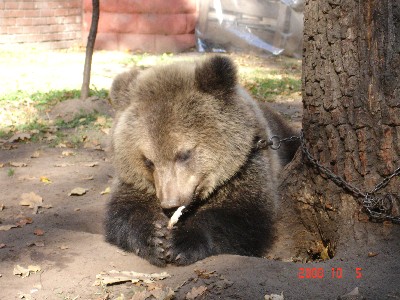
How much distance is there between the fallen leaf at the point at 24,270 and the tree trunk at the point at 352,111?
79.2 inches

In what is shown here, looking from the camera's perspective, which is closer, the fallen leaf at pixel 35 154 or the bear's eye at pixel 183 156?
the bear's eye at pixel 183 156

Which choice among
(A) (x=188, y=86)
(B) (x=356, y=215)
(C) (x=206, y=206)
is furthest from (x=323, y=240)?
(A) (x=188, y=86)

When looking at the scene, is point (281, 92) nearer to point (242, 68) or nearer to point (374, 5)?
point (242, 68)

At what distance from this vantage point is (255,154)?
455 cm

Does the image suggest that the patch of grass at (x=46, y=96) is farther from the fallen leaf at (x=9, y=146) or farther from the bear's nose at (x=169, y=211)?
the bear's nose at (x=169, y=211)

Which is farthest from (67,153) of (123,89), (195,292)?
(195,292)

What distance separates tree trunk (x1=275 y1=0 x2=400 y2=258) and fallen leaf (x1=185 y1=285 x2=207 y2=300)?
3.48 feet

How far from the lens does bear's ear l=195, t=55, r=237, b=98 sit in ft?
14.1

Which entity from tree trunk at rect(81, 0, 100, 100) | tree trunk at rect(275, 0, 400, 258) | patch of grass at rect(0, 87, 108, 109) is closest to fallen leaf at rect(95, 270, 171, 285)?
tree trunk at rect(275, 0, 400, 258)

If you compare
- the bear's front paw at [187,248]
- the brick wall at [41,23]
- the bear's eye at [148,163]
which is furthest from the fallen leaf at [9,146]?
the brick wall at [41,23]

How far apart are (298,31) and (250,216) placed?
1059 centimetres

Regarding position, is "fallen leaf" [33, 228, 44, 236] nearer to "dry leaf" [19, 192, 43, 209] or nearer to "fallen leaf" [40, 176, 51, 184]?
"dry leaf" [19, 192, 43, 209]

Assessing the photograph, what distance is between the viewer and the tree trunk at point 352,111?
3.68m
